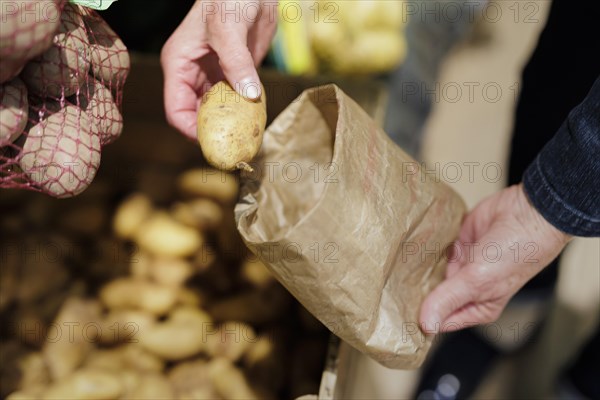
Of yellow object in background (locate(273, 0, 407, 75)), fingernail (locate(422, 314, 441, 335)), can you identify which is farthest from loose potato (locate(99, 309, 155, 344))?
yellow object in background (locate(273, 0, 407, 75))

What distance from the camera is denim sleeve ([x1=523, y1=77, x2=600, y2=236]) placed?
2.29 feet

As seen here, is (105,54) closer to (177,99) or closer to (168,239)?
(177,99)

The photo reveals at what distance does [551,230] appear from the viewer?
2.52 feet

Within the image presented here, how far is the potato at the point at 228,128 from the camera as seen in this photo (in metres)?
0.68

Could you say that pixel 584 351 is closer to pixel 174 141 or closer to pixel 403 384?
pixel 403 384

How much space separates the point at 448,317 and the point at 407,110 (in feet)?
2.96

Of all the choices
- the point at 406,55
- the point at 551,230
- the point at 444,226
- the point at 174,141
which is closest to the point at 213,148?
the point at 444,226

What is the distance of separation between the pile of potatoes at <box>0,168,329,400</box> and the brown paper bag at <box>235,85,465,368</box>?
270 mm

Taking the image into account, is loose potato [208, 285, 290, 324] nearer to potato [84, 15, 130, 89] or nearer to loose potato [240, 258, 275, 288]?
loose potato [240, 258, 275, 288]

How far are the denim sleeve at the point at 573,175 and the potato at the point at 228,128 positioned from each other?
1.17 feet

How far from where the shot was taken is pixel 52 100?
67 cm

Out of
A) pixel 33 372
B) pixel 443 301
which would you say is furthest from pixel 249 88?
pixel 33 372

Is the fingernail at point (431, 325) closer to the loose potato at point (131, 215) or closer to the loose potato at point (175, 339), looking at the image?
the loose potato at point (175, 339)

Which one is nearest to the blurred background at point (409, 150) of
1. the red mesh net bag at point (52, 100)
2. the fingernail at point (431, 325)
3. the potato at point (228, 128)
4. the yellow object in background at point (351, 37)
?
the yellow object in background at point (351, 37)
